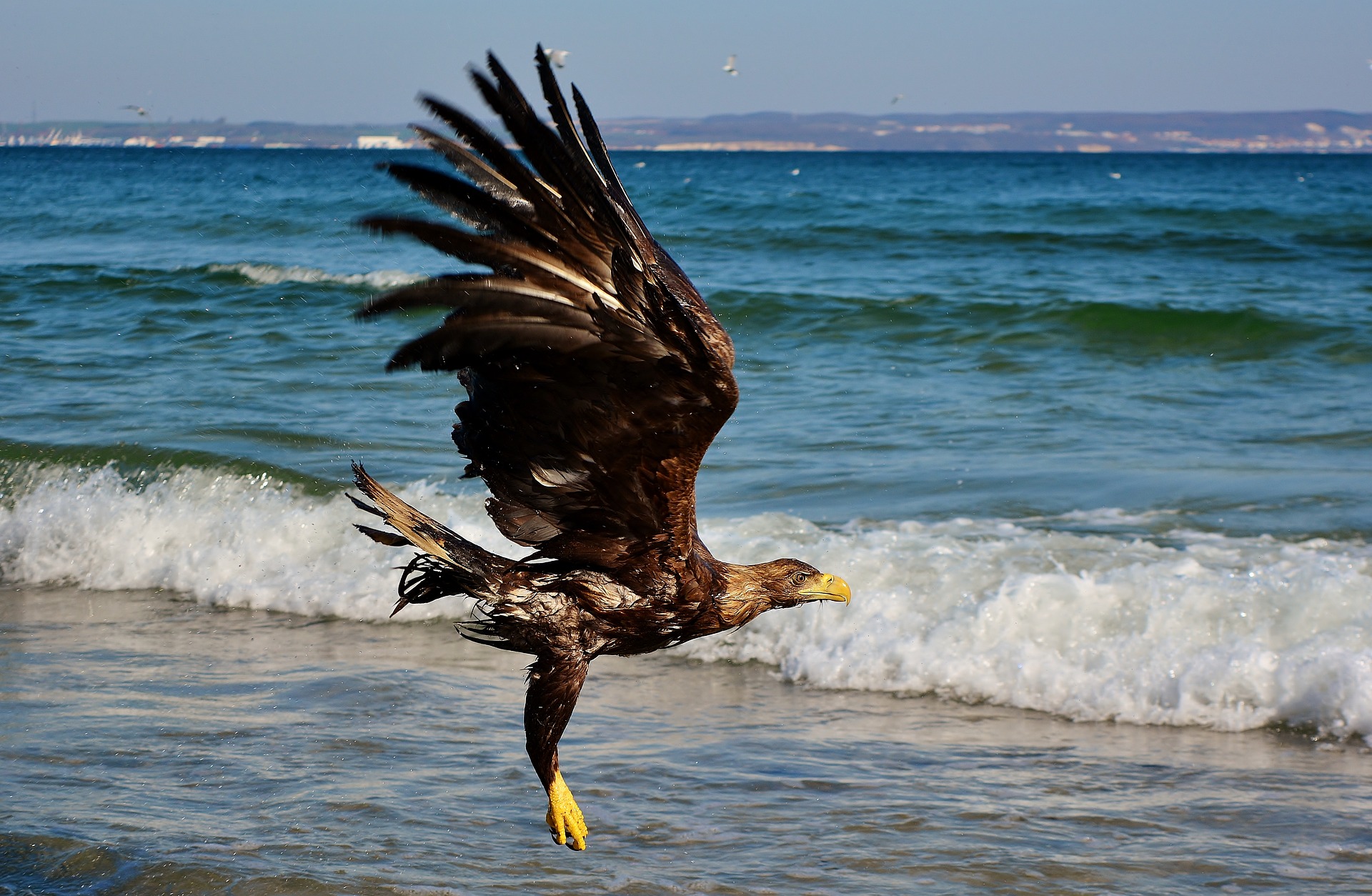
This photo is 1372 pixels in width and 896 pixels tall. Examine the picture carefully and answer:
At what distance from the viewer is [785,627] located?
700 cm

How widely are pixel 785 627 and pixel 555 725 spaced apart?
292 cm

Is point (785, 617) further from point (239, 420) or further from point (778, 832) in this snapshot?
point (239, 420)

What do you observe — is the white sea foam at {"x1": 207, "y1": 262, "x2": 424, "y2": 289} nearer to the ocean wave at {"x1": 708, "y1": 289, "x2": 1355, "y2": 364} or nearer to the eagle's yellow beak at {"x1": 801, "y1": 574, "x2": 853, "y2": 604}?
the ocean wave at {"x1": 708, "y1": 289, "x2": 1355, "y2": 364}

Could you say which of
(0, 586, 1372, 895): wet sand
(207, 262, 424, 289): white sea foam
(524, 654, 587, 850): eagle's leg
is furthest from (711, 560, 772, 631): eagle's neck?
(207, 262, 424, 289): white sea foam

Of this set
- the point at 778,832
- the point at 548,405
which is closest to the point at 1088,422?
the point at 778,832

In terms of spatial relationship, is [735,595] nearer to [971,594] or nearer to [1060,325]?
[971,594]

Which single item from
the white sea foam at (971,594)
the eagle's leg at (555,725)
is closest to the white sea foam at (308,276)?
the white sea foam at (971,594)

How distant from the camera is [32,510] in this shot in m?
9.08

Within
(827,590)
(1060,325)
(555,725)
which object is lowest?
(555,725)

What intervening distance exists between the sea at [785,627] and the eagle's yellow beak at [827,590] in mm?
824

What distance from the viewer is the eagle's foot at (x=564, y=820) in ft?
14.0

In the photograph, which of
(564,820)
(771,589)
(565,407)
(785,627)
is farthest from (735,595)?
(785,627)

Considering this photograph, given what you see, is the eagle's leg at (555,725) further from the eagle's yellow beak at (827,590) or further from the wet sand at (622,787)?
the eagle's yellow beak at (827,590)

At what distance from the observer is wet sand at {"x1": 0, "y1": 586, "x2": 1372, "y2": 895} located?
4547 mm
